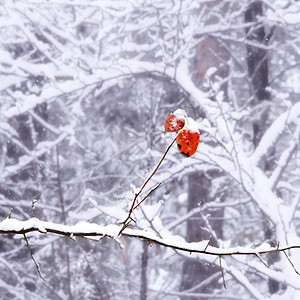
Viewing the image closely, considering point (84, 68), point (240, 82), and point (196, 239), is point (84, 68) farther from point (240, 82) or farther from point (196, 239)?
point (240, 82)

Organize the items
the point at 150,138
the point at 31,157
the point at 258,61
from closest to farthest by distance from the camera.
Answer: the point at 150,138 → the point at 31,157 → the point at 258,61

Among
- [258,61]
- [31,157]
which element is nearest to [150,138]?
[31,157]

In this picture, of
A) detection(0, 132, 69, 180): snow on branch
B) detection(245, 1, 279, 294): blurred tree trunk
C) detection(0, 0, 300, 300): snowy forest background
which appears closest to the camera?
detection(0, 0, 300, 300): snowy forest background

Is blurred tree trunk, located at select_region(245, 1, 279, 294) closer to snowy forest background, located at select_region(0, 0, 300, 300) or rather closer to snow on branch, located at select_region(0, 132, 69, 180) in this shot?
snowy forest background, located at select_region(0, 0, 300, 300)

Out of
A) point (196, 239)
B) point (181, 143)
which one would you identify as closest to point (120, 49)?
point (196, 239)

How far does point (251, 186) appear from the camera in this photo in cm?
519

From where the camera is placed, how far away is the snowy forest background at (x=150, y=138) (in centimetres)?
533

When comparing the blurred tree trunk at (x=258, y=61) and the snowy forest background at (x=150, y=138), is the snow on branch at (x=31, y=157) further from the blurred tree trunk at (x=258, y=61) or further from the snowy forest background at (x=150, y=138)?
the blurred tree trunk at (x=258, y=61)

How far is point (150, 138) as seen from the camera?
6.19 m

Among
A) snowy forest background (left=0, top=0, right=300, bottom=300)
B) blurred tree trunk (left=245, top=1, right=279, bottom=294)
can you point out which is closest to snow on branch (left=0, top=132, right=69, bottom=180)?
snowy forest background (left=0, top=0, right=300, bottom=300)

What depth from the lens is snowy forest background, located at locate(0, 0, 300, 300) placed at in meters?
5.33

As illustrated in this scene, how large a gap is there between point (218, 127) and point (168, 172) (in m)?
0.94

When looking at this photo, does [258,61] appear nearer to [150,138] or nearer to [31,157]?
[150,138]

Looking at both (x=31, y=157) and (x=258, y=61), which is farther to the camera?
(x=258, y=61)
